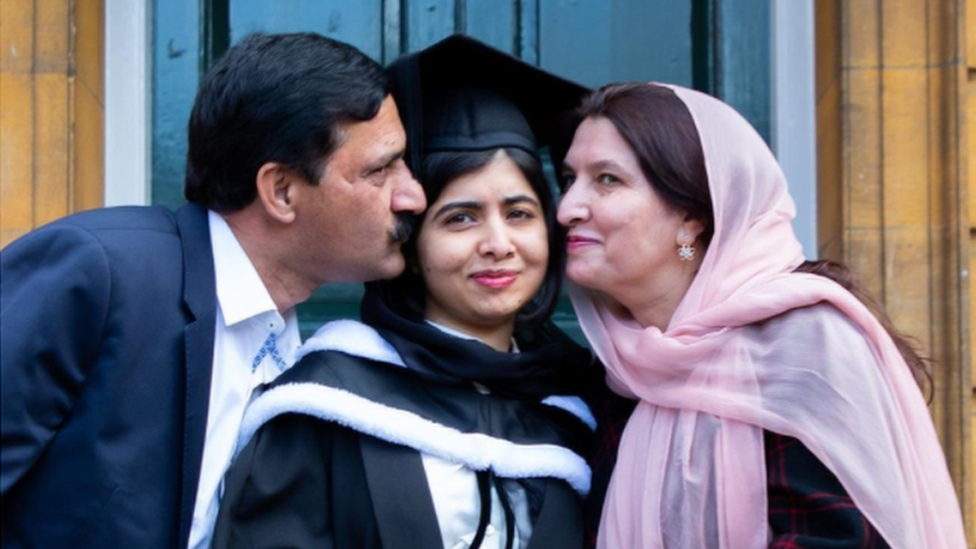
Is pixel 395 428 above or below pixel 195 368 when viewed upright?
below

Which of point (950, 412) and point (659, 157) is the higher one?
point (659, 157)

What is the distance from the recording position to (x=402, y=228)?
290 cm

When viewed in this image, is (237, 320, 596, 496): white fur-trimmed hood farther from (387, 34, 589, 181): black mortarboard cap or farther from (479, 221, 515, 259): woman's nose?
(387, 34, 589, 181): black mortarboard cap

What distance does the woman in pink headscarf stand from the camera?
2570 mm

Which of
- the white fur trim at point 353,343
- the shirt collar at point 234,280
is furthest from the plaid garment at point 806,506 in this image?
the shirt collar at point 234,280

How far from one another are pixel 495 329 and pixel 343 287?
3.54 ft

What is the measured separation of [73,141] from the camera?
3.67 metres

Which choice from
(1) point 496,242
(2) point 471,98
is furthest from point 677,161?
(2) point 471,98

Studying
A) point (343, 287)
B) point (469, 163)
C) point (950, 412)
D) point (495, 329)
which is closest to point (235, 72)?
point (469, 163)

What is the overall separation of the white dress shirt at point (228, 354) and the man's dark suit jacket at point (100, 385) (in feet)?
0.30

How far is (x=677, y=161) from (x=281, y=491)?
0.93 m

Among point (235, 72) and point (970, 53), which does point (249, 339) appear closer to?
point (235, 72)

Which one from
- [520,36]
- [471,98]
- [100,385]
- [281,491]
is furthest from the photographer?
[520,36]

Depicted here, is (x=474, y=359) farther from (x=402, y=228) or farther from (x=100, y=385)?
(x=100, y=385)
